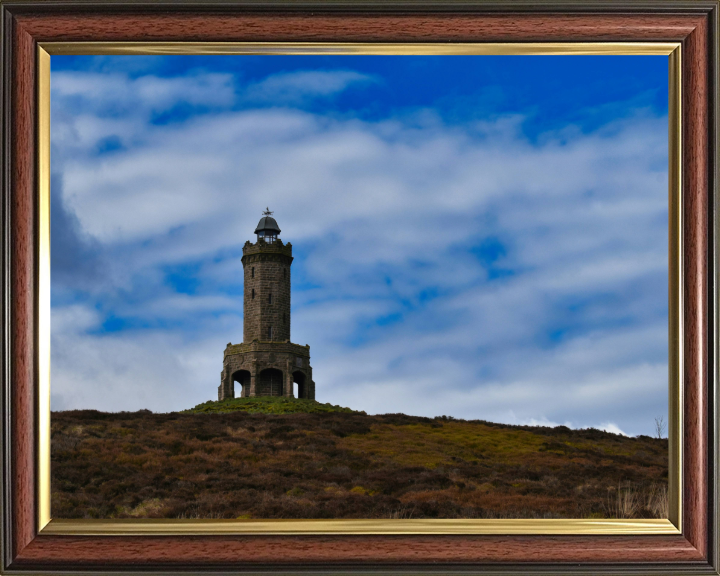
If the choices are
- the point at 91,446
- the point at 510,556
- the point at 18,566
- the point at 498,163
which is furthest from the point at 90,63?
Result: the point at 510,556

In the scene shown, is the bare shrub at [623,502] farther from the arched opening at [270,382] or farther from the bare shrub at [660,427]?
the arched opening at [270,382]

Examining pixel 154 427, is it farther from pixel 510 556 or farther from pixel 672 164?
pixel 672 164

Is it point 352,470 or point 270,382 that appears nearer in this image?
point 352,470

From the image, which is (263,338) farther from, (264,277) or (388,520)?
(388,520)

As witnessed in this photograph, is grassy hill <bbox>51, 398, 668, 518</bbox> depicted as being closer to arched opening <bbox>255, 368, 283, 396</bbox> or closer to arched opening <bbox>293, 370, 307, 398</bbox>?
arched opening <bbox>293, 370, 307, 398</bbox>

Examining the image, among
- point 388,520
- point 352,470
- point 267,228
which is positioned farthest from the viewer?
point 267,228

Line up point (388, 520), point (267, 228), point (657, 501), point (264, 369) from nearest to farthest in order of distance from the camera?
point (388, 520) → point (657, 501) → point (267, 228) → point (264, 369)

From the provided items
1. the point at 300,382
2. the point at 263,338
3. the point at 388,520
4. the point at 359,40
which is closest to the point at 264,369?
the point at 263,338

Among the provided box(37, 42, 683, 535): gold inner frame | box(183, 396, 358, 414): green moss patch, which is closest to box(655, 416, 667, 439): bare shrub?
box(37, 42, 683, 535): gold inner frame
